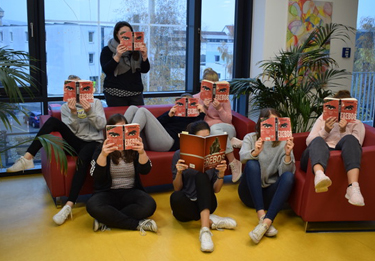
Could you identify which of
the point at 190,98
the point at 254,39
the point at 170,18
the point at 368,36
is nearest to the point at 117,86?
the point at 190,98

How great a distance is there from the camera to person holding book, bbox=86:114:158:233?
328 centimetres

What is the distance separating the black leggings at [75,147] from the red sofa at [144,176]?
71 millimetres

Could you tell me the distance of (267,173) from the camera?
357cm

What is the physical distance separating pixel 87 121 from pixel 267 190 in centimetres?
167

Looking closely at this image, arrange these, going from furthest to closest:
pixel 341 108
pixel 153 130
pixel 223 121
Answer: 1. pixel 223 121
2. pixel 153 130
3. pixel 341 108

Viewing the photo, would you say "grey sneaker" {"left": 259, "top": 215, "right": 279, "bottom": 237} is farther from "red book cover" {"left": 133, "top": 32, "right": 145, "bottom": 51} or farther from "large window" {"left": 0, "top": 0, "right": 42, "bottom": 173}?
"large window" {"left": 0, "top": 0, "right": 42, "bottom": 173}

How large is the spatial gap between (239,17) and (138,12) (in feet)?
4.27

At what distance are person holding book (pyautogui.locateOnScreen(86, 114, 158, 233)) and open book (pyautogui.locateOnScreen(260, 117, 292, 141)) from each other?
2.93 feet

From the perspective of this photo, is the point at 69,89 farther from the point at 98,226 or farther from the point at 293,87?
the point at 293,87

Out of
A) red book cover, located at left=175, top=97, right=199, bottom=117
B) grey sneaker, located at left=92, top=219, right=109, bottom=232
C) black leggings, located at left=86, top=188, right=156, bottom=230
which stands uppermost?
red book cover, located at left=175, top=97, right=199, bottom=117

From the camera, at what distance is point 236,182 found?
4.54 metres

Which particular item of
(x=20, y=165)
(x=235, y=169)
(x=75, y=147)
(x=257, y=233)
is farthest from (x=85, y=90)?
(x=257, y=233)

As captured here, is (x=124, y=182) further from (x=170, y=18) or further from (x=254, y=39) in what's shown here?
(x=254, y=39)

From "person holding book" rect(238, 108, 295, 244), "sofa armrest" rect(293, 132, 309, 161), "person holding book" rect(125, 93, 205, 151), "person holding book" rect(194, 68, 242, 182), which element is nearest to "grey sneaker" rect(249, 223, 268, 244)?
"person holding book" rect(238, 108, 295, 244)
